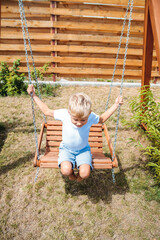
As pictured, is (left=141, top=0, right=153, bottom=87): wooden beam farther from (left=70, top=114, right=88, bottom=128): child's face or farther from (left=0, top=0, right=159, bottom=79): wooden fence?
(left=0, top=0, right=159, bottom=79): wooden fence

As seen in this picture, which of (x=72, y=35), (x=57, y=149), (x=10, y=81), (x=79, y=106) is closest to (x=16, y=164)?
(x=57, y=149)

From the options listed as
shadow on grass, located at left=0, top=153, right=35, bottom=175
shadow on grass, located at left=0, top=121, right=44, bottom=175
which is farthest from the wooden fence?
shadow on grass, located at left=0, top=153, right=35, bottom=175

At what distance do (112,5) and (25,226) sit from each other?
18.2 ft

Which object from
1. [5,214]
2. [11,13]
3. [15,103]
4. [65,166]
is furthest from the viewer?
[11,13]

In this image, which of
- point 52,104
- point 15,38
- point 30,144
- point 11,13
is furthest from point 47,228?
point 11,13

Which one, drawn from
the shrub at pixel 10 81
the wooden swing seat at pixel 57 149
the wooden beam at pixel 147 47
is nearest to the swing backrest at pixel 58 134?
the wooden swing seat at pixel 57 149

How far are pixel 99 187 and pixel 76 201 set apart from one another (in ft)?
1.24

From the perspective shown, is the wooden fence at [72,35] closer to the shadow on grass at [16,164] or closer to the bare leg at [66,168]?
the shadow on grass at [16,164]

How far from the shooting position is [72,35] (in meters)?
5.46

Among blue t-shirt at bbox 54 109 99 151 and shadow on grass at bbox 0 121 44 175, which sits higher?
blue t-shirt at bbox 54 109 99 151

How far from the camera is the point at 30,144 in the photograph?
10.9 feet

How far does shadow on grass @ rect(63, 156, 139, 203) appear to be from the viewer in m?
2.49

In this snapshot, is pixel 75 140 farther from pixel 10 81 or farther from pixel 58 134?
pixel 10 81

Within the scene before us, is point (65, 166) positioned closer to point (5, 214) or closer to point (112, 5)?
point (5, 214)
